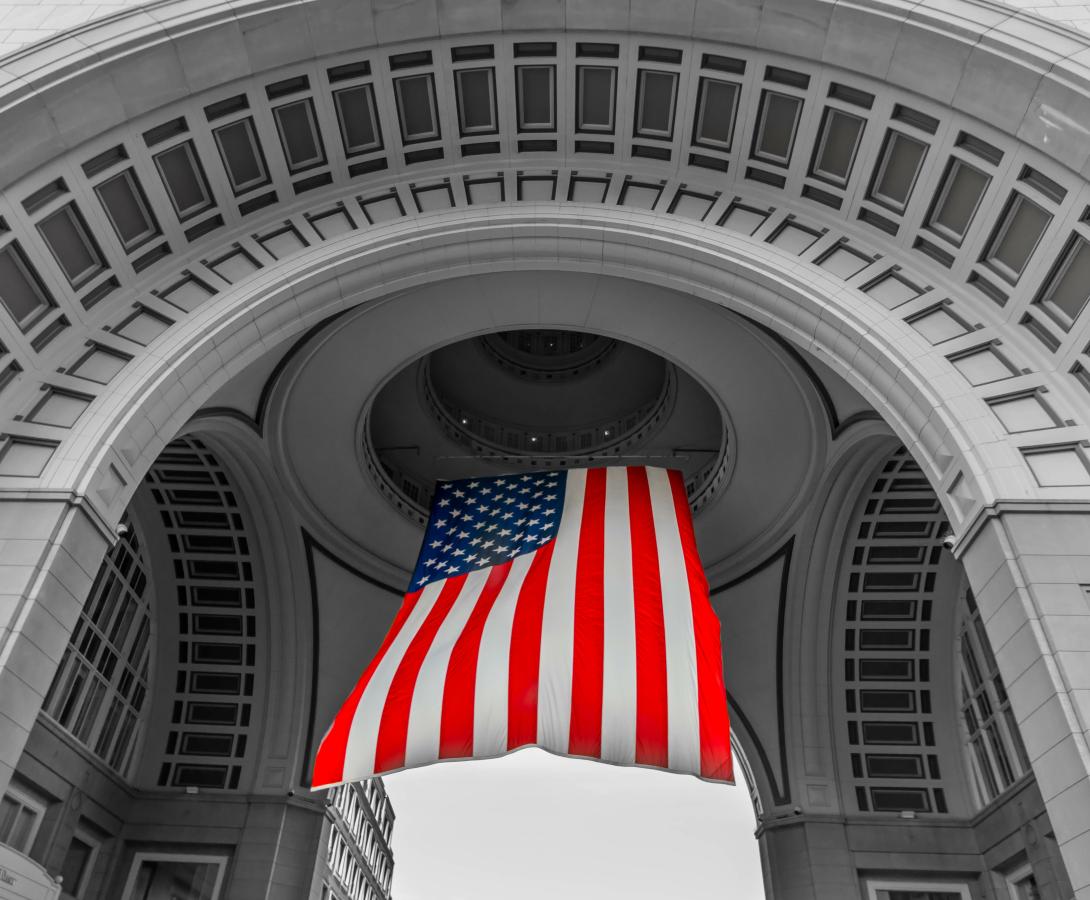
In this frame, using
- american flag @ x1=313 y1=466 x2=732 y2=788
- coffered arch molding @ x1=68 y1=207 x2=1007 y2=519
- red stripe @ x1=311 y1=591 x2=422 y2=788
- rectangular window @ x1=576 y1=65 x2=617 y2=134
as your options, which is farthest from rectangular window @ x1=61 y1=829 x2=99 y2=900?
rectangular window @ x1=576 y1=65 x2=617 y2=134

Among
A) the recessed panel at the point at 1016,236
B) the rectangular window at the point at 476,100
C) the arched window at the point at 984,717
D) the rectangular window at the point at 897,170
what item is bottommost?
the arched window at the point at 984,717

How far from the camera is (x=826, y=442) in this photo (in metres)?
17.3

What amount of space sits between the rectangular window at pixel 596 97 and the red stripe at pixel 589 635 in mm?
6715

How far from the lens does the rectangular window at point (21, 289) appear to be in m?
10.2

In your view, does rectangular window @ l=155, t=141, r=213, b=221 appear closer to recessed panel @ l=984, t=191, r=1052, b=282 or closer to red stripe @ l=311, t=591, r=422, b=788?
red stripe @ l=311, t=591, r=422, b=788

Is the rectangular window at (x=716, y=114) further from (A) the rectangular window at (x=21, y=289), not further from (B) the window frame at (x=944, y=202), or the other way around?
(A) the rectangular window at (x=21, y=289)

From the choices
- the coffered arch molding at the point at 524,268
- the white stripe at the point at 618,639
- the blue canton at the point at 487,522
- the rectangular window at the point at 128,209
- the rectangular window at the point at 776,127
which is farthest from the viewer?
the blue canton at the point at 487,522

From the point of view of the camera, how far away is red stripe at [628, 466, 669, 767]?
35.5ft

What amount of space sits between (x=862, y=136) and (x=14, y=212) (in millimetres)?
11160

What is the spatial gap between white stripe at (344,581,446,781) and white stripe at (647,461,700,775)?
4.06 m

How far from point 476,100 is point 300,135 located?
9.10 ft

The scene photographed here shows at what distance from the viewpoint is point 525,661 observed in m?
11.7

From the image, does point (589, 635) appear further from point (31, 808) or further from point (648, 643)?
point (31, 808)

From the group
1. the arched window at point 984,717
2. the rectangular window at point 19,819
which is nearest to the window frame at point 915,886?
the arched window at point 984,717
